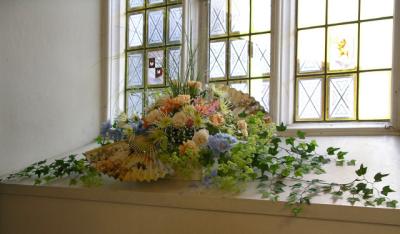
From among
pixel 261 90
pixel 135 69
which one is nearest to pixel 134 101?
pixel 135 69

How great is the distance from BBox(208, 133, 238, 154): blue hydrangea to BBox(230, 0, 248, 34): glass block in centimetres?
86

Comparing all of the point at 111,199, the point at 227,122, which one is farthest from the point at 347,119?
the point at 111,199

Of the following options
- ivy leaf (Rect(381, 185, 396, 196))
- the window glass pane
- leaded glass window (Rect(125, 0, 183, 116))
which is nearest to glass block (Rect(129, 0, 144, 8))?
leaded glass window (Rect(125, 0, 183, 116))

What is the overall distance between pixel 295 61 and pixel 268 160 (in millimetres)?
697

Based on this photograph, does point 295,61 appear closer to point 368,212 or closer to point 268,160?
point 268,160

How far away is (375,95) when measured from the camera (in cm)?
177

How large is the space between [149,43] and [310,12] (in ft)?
2.97

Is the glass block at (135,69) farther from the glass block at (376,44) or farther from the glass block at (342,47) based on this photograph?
the glass block at (376,44)

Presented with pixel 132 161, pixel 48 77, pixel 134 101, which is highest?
pixel 48 77

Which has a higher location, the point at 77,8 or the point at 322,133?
the point at 77,8

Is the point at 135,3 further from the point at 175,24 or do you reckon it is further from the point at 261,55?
the point at 261,55

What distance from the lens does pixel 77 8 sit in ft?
7.78

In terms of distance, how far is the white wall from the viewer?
205cm

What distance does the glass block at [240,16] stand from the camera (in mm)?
2102
